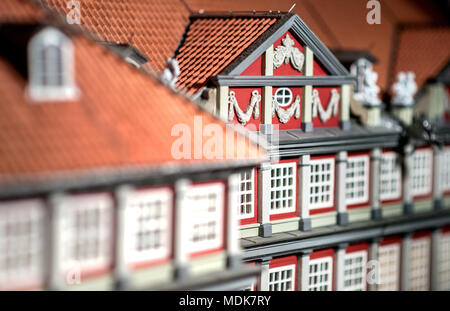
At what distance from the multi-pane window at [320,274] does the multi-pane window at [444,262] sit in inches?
248

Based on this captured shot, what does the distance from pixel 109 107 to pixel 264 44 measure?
21.0ft

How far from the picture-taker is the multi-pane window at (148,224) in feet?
47.3

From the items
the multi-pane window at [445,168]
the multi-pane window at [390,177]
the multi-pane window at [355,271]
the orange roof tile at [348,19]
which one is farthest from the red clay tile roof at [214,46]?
the multi-pane window at [445,168]

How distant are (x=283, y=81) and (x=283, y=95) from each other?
1.52ft

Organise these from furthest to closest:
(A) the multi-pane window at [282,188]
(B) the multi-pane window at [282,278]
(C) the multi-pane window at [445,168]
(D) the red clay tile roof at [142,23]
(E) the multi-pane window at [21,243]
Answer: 1. (C) the multi-pane window at [445,168]
2. (B) the multi-pane window at [282,278]
3. (A) the multi-pane window at [282,188]
4. (D) the red clay tile roof at [142,23]
5. (E) the multi-pane window at [21,243]

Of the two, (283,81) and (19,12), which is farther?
(283,81)

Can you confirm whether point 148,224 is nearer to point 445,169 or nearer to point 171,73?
point 171,73

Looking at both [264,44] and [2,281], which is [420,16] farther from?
[2,281]

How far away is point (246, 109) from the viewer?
1998cm

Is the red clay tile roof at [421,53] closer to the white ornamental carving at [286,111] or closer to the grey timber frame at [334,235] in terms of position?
the grey timber frame at [334,235]

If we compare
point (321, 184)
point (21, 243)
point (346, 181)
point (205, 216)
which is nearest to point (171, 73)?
point (205, 216)

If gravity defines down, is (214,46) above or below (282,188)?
above
